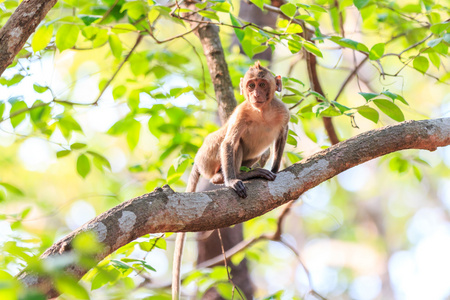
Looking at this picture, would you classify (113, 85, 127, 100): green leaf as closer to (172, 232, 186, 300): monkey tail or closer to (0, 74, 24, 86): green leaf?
(0, 74, 24, 86): green leaf

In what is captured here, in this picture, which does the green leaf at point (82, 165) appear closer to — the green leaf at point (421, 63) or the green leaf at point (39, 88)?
the green leaf at point (39, 88)

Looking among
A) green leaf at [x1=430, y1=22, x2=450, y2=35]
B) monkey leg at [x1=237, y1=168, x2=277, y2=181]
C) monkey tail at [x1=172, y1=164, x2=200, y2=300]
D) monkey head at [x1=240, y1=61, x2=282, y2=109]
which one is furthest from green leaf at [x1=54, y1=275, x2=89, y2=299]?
green leaf at [x1=430, y1=22, x2=450, y2=35]

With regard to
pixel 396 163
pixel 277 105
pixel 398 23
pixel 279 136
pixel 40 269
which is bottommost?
pixel 396 163

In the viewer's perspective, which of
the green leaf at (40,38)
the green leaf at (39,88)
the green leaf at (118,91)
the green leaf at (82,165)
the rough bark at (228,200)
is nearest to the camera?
the rough bark at (228,200)

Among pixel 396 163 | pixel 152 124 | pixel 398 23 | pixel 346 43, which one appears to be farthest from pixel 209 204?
pixel 398 23

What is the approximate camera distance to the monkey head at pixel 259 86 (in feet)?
17.6

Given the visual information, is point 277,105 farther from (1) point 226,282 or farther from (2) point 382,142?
(1) point 226,282

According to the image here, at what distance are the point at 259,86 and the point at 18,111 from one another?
9.16 ft

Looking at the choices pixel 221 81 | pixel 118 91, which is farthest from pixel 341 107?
pixel 118 91

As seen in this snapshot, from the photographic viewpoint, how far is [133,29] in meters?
4.96

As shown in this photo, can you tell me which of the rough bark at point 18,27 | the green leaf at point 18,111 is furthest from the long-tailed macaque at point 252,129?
the rough bark at point 18,27

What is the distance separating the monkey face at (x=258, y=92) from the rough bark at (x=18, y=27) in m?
2.49

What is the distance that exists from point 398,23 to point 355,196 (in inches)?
810

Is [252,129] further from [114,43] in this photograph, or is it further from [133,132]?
[114,43]
